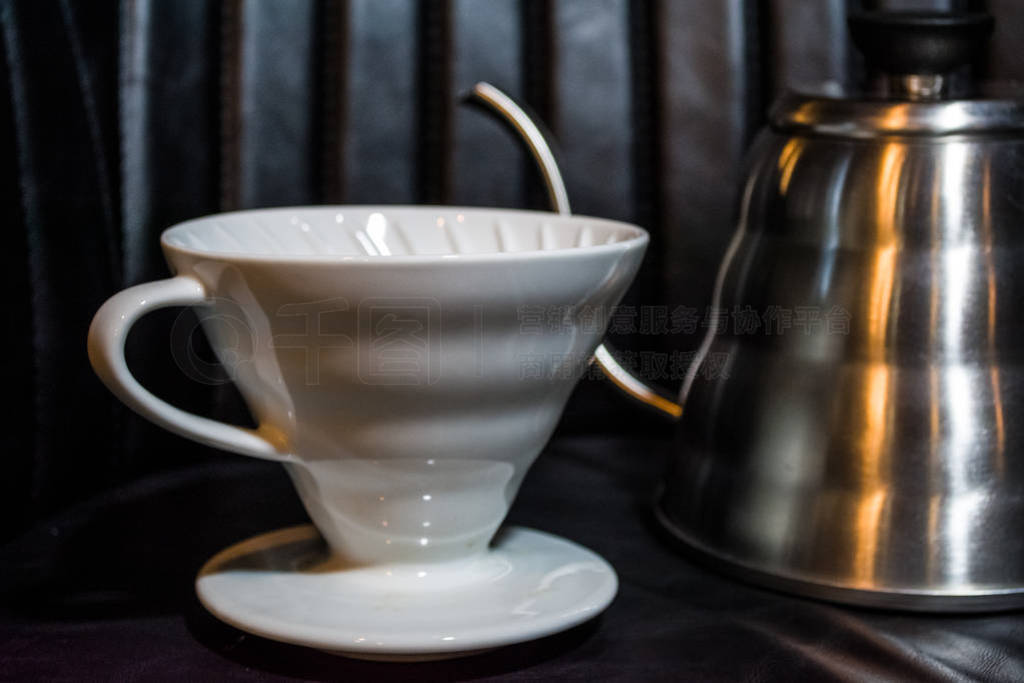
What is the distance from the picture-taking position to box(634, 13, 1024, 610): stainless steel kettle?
0.39 metres

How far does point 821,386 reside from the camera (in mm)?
406

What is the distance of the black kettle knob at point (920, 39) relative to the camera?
1.37 ft

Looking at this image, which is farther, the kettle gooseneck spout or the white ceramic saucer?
the kettle gooseneck spout

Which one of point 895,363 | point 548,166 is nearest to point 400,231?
point 548,166

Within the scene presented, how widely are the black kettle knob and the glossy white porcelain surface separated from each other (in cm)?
13

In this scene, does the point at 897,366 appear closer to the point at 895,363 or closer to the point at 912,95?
the point at 895,363

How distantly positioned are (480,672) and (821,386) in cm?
16

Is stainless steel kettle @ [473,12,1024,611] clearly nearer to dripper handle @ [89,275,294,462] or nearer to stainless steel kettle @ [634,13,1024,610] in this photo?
stainless steel kettle @ [634,13,1024,610]


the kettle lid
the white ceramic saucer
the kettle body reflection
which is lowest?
the white ceramic saucer

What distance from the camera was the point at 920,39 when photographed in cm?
42

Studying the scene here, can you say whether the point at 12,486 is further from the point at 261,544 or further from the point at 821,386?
the point at 821,386

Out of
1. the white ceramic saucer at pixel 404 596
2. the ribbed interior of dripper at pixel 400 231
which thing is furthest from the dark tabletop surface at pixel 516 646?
the ribbed interior of dripper at pixel 400 231

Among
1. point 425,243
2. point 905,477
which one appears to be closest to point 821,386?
point 905,477

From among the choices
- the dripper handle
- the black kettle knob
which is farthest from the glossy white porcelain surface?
the black kettle knob
